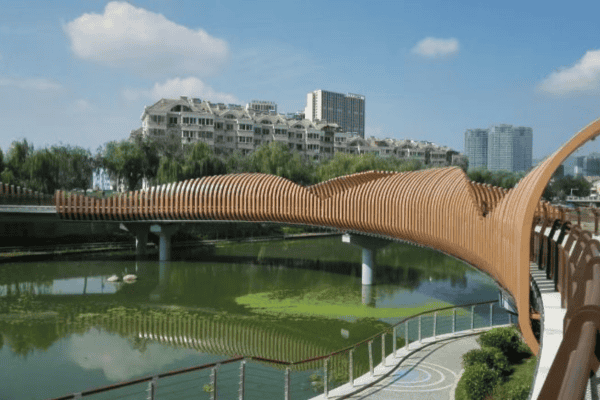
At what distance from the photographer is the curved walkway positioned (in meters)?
10.5

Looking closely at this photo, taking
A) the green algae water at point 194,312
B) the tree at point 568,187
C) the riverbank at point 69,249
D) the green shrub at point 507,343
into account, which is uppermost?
the tree at point 568,187

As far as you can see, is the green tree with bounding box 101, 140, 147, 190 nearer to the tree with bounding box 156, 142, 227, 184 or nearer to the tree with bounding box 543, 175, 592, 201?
the tree with bounding box 156, 142, 227, 184

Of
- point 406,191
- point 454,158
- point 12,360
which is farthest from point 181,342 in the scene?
point 454,158

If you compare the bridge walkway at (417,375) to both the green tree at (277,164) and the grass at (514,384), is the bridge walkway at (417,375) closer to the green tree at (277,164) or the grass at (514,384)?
the grass at (514,384)

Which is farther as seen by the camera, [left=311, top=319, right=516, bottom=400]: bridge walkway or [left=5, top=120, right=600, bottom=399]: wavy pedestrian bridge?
[left=311, top=319, right=516, bottom=400]: bridge walkway

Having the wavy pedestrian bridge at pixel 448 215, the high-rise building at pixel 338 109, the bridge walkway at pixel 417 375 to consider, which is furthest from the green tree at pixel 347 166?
the high-rise building at pixel 338 109

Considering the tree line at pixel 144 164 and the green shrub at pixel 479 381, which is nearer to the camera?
the green shrub at pixel 479 381

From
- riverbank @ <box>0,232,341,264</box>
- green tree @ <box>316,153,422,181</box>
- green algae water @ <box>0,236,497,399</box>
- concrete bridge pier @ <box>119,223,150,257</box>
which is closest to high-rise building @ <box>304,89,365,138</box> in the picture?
green tree @ <box>316,153,422,181</box>

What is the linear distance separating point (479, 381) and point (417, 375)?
5.81 ft

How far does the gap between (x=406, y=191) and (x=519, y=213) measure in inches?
513

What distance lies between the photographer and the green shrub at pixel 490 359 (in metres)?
11.6

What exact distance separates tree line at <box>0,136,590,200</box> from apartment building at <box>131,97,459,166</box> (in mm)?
6896

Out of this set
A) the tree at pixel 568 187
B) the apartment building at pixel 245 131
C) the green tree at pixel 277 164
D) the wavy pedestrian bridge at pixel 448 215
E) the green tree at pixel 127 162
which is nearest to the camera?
the wavy pedestrian bridge at pixel 448 215

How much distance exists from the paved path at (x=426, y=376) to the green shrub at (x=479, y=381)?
62 cm
